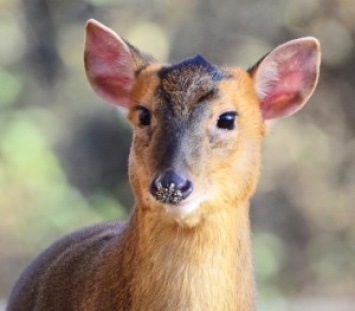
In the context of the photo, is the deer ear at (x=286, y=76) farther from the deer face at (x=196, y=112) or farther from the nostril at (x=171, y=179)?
the nostril at (x=171, y=179)

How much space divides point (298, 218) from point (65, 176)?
0.86m

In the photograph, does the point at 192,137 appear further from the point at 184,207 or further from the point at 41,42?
the point at 41,42

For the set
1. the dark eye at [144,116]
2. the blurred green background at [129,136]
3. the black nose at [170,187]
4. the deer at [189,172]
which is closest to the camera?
the black nose at [170,187]

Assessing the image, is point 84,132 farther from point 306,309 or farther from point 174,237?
point 174,237

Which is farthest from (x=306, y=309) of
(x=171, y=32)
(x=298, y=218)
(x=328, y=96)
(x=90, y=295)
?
(x=90, y=295)

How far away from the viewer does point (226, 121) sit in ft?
6.73

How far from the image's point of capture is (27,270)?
2689 millimetres

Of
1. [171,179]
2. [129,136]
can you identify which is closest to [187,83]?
[171,179]

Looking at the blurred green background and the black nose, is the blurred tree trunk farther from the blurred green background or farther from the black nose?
the black nose

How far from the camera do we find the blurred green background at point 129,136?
387cm

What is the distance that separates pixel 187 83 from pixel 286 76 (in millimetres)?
308

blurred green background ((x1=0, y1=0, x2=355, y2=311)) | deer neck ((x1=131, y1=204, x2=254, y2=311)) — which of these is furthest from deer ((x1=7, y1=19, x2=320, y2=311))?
blurred green background ((x1=0, y1=0, x2=355, y2=311))

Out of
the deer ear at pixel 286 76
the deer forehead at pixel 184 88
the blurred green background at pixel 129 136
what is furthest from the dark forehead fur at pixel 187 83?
the blurred green background at pixel 129 136

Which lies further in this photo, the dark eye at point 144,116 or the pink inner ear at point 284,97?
the pink inner ear at point 284,97
